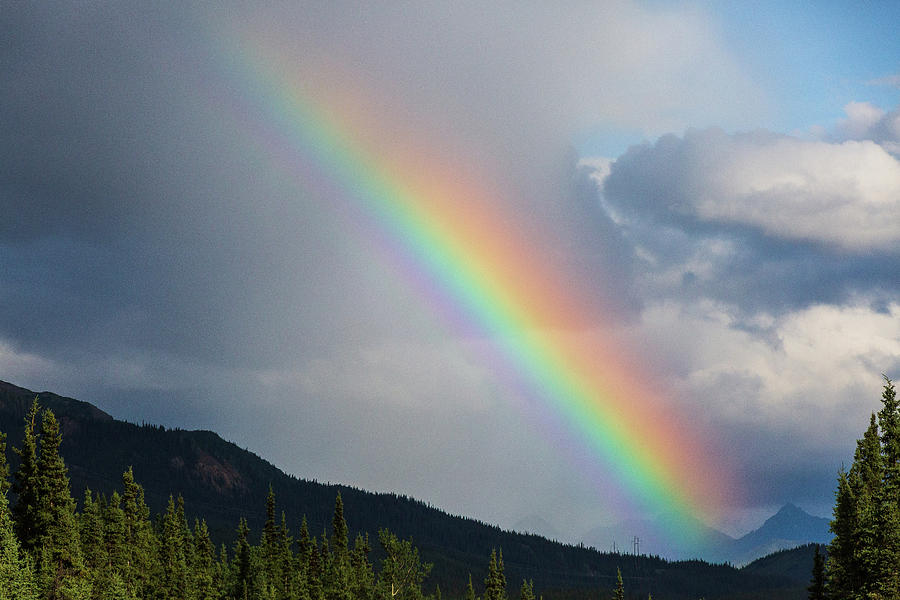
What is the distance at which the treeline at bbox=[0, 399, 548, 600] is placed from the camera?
7800 centimetres

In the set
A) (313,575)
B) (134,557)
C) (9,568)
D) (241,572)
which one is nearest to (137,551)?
(134,557)

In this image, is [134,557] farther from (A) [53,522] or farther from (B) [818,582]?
(B) [818,582]

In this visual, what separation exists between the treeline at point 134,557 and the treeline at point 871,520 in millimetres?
49935

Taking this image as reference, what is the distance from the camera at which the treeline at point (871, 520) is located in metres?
71.2

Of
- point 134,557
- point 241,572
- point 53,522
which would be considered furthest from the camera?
point 241,572

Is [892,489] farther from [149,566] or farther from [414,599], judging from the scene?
[149,566]

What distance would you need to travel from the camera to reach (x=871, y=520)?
7231 cm

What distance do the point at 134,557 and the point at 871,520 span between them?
86055 millimetres

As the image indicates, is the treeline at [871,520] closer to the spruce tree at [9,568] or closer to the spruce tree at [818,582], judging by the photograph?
the spruce tree at [818,582]

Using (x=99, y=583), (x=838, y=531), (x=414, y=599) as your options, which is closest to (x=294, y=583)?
(x=414, y=599)

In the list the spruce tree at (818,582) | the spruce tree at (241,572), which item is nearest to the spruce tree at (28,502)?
the spruce tree at (241,572)

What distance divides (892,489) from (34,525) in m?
68.3

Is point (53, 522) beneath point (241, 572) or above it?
beneath

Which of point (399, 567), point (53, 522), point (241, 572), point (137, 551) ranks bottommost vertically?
point (53, 522)
